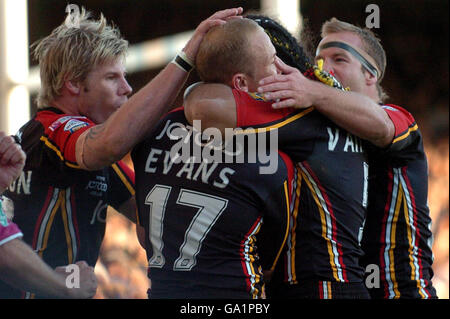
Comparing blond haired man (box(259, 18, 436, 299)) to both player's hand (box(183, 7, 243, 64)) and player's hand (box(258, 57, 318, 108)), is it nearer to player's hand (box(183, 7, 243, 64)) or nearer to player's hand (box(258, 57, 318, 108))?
player's hand (box(258, 57, 318, 108))

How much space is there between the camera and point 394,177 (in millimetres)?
2289

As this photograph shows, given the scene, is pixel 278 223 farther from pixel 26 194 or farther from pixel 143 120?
pixel 26 194

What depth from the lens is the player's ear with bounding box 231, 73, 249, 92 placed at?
203 centimetres

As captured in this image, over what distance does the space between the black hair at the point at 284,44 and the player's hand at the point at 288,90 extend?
210 millimetres

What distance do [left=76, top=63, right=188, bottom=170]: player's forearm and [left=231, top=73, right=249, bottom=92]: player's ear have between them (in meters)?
0.17

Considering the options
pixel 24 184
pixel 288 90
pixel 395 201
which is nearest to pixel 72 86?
pixel 24 184

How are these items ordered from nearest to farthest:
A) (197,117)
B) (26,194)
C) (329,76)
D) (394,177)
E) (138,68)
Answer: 1. (197,117)
2. (329,76)
3. (394,177)
4. (26,194)
5. (138,68)

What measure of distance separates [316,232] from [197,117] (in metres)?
0.48

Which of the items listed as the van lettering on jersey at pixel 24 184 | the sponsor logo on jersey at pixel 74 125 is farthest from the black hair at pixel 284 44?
the van lettering on jersey at pixel 24 184

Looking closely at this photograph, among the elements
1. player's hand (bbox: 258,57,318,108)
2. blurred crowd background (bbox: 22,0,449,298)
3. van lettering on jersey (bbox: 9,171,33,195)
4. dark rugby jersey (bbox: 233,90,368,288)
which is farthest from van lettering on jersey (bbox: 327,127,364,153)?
blurred crowd background (bbox: 22,0,449,298)

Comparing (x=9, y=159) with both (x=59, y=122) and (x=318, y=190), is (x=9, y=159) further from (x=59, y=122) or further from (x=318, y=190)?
(x=318, y=190)

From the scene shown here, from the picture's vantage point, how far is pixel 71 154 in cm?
Answer: 224

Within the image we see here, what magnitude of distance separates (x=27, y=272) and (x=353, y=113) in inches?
42.3
